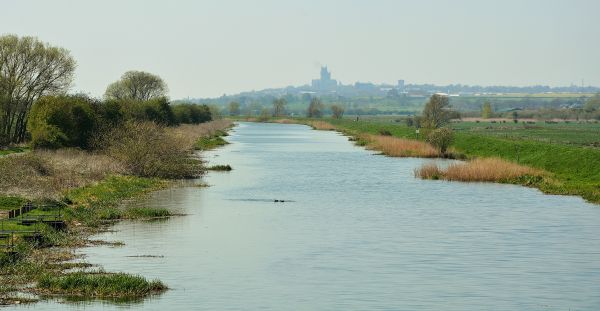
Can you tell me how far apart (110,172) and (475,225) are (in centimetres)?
2532

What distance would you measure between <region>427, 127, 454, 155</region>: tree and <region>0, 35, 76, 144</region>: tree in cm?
3531

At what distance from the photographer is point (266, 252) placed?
35.8m

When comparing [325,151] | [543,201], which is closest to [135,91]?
[325,151]

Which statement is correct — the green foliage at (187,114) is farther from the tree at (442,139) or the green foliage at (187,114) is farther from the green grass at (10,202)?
the green grass at (10,202)

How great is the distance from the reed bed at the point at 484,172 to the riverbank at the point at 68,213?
1797cm

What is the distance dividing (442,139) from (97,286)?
227ft

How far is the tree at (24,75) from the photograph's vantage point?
275 ft

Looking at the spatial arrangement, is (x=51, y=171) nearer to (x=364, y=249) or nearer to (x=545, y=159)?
(x=364, y=249)

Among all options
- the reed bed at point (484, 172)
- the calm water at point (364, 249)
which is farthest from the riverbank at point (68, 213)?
the reed bed at point (484, 172)

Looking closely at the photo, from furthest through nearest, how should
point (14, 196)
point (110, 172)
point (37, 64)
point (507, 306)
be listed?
point (37, 64)
point (110, 172)
point (14, 196)
point (507, 306)

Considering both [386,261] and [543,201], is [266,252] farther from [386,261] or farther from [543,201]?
[543,201]

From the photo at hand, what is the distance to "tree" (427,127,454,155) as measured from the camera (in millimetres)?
93562

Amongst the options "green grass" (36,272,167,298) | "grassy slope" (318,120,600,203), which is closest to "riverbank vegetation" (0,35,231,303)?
"green grass" (36,272,167,298)

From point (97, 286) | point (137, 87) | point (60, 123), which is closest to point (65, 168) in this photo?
point (60, 123)
